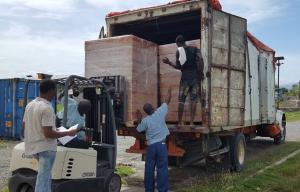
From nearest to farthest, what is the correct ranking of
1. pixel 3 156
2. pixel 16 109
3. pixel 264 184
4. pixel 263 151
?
pixel 264 184 < pixel 3 156 < pixel 263 151 < pixel 16 109

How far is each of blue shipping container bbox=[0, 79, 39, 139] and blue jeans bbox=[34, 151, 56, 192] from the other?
10.8m

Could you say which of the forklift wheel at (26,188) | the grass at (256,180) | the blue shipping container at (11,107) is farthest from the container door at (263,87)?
the blue shipping container at (11,107)

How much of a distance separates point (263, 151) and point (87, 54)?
22.8 feet

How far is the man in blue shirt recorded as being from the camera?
7.86 m

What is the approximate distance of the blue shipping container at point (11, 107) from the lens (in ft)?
53.7

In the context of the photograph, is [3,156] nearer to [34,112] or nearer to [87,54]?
[87,54]

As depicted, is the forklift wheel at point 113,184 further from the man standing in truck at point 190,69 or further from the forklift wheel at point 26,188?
the man standing in truck at point 190,69

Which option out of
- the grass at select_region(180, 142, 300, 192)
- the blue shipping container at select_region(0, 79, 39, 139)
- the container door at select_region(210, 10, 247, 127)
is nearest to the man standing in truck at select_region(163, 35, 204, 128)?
the container door at select_region(210, 10, 247, 127)

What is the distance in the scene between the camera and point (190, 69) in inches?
353

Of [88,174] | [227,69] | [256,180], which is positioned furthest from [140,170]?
[88,174]

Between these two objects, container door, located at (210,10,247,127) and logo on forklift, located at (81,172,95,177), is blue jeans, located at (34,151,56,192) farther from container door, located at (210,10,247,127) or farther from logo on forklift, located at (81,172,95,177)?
container door, located at (210,10,247,127)

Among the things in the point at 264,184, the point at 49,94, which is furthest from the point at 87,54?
the point at 264,184

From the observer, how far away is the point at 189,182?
9102mm

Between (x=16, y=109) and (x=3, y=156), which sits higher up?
(x=16, y=109)
